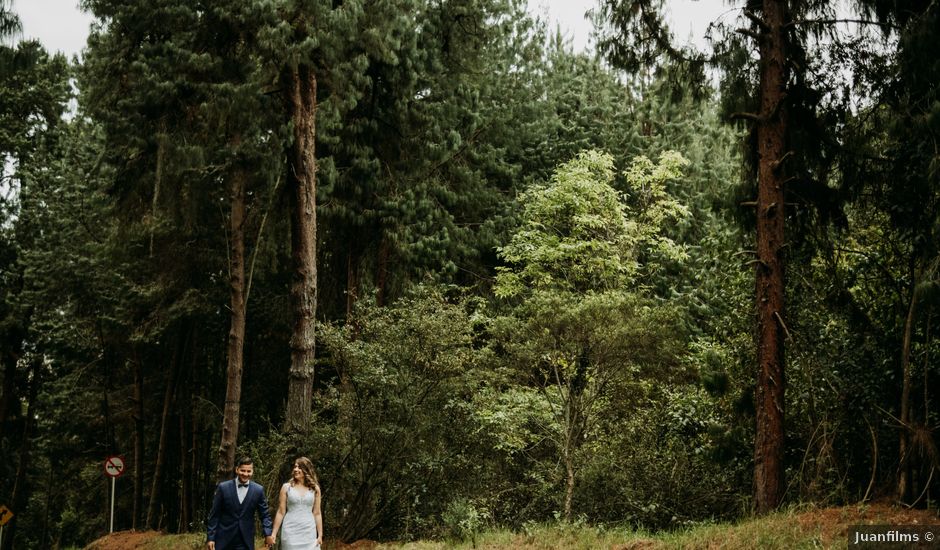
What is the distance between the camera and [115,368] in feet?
99.3

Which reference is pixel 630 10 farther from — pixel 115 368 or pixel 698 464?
pixel 115 368

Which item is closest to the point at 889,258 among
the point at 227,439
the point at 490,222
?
the point at 227,439

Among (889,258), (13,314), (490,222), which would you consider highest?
(490,222)

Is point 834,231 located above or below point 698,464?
above

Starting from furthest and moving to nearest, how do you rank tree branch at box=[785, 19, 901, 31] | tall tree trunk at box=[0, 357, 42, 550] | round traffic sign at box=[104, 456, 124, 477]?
1. tall tree trunk at box=[0, 357, 42, 550]
2. round traffic sign at box=[104, 456, 124, 477]
3. tree branch at box=[785, 19, 901, 31]

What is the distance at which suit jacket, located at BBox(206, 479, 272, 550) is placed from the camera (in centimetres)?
884

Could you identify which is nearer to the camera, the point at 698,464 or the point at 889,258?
the point at 889,258

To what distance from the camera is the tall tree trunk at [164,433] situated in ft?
79.2

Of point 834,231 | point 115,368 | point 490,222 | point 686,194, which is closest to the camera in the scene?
point 834,231

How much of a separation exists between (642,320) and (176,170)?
30.2 ft

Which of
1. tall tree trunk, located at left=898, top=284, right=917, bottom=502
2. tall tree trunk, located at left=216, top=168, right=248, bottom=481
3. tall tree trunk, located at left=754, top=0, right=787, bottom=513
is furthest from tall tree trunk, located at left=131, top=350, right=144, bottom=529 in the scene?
tall tree trunk, located at left=898, top=284, right=917, bottom=502

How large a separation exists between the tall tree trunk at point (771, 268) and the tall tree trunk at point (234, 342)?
10052 millimetres

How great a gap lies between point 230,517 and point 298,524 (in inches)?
28.6

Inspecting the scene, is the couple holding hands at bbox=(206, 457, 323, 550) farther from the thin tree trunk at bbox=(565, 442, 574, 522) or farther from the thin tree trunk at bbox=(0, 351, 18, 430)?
the thin tree trunk at bbox=(0, 351, 18, 430)
